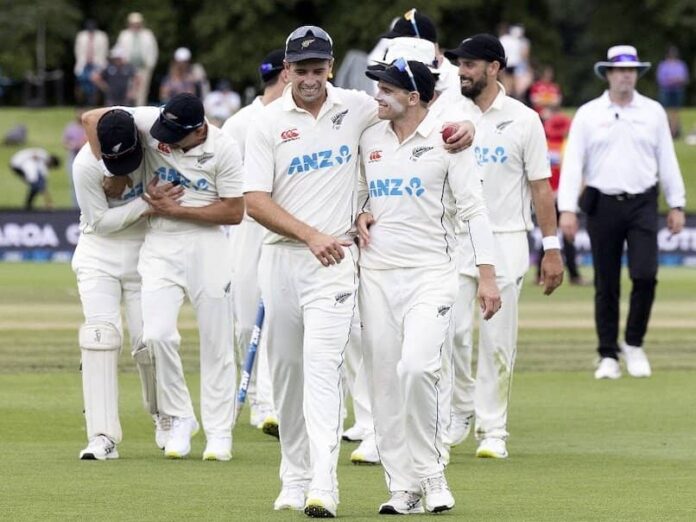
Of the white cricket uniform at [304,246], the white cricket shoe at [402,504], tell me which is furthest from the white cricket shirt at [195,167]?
the white cricket shoe at [402,504]

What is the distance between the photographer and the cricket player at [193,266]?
10.5 meters

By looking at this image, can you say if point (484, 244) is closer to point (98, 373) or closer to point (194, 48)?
point (98, 373)

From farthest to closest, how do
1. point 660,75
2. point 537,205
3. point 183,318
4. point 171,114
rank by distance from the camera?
point 660,75
point 183,318
point 537,205
point 171,114

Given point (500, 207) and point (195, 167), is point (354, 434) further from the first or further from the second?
point (195, 167)

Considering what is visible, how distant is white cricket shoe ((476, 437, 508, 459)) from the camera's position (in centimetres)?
1081

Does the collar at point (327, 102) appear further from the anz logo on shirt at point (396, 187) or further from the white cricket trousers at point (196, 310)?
the white cricket trousers at point (196, 310)

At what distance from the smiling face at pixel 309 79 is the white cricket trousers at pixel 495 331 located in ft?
8.12

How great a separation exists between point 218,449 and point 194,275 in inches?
37.5

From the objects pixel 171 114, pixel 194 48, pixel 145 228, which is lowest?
pixel 194 48

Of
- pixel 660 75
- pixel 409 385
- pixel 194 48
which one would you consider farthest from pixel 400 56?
pixel 194 48

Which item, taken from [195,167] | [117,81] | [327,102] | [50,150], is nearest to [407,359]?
Result: [327,102]

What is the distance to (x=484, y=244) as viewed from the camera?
873 centimetres

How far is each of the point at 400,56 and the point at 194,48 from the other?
163 ft

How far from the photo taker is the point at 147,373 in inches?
432
